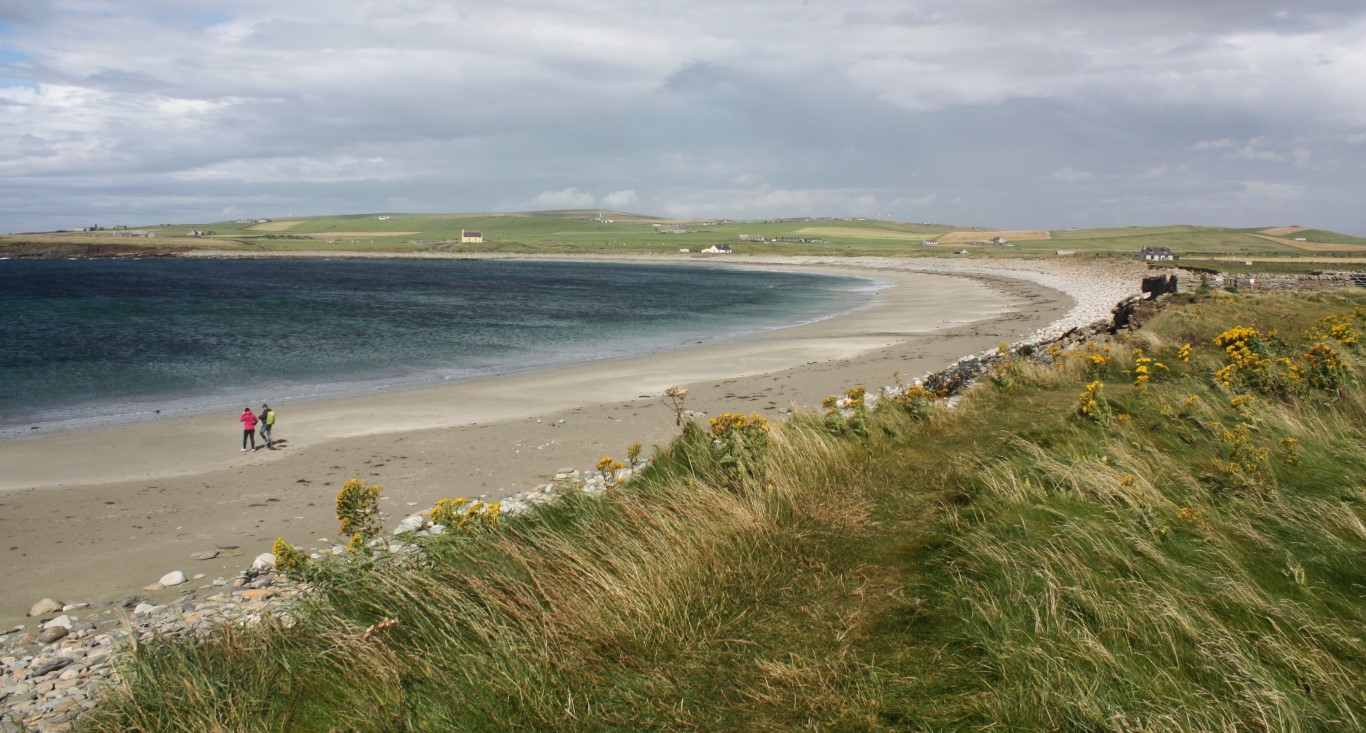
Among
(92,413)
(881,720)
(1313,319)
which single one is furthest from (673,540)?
(92,413)

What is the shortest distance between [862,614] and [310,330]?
139ft

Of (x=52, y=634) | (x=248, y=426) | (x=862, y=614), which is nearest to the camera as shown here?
(x=862, y=614)

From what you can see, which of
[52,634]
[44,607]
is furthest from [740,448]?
[44,607]

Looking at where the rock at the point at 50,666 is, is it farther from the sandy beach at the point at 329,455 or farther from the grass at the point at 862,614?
the grass at the point at 862,614

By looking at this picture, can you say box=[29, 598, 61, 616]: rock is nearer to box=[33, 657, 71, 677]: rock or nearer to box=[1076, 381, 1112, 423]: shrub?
box=[33, 657, 71, 677]: rock

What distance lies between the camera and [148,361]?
30.2 metres

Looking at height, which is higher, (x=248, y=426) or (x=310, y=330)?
(x=310, y=330)

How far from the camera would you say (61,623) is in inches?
318

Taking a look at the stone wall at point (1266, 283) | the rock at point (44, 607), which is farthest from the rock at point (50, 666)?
the stone wall at point (1266, 283)

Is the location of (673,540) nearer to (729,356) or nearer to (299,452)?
(299,452)

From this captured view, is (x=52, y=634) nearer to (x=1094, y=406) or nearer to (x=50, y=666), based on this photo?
(x=50, y=666)

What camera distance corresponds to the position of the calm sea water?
24.7 meters

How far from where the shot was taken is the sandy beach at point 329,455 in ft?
35.2

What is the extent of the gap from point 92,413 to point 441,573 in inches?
849
